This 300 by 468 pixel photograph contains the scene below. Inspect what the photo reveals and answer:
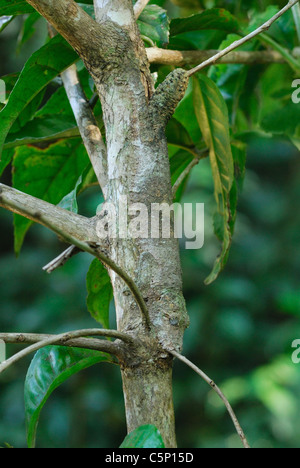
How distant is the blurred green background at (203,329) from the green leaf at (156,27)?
56.5 inches

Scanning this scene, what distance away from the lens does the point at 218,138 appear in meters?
0.51

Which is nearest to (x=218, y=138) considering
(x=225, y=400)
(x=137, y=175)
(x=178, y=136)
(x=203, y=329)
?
(x=178, y=136)

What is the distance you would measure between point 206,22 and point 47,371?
401 mm

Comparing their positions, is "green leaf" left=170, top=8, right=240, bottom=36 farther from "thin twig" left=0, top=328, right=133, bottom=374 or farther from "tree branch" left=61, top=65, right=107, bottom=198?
"thin twig" left=0, top=328, right=133, bottom=374

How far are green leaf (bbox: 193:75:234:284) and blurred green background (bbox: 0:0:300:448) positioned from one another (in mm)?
1368

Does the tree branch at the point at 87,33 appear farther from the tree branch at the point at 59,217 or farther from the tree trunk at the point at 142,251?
the tree branch at the point at 59,217

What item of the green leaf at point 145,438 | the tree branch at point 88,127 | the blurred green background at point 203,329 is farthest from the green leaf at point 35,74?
the blurred green background at point 203,329

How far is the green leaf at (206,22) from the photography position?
0.53m

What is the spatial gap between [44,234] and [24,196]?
6.11ft

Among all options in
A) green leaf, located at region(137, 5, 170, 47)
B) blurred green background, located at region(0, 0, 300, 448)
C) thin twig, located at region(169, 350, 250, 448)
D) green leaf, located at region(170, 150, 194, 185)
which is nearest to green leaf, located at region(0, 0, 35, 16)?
green leaf, located at region(137, 5, 170, 47)

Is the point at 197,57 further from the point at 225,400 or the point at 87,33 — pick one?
the point at 225,400

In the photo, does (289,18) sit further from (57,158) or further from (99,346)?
(99,346)

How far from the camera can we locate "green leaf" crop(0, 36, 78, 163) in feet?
1.38
